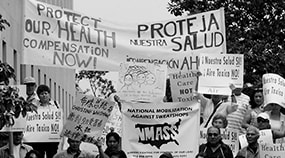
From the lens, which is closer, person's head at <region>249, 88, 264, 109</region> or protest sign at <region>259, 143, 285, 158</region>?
protest sign at <region>259, 143, 285, 158</region>

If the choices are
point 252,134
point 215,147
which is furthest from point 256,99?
point 215,147

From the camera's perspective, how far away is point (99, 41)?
1611 centimetres

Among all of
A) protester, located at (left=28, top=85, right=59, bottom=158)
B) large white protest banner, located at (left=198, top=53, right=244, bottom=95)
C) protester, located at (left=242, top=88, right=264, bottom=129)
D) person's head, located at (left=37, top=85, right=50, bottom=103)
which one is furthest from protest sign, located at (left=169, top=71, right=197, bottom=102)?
person's head, located at (left=37, top=85, right=50, bottom=103)

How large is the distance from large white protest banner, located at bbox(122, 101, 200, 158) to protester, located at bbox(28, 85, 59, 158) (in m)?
1.10

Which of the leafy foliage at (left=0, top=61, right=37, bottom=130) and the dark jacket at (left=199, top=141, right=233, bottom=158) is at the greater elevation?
the leafy foliage at (left=0, top=61, right=37, bottom=130)

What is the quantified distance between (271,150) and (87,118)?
2620 millimetres

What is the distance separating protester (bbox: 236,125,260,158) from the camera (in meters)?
13.6

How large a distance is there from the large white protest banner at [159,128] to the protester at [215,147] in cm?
118

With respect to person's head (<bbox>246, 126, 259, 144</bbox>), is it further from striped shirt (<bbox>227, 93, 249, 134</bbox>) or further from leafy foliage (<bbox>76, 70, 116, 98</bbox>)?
leafy foliage (<bbox>76, 70, 116, 98</bbox>)

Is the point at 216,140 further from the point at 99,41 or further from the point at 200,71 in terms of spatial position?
the point at 99,41

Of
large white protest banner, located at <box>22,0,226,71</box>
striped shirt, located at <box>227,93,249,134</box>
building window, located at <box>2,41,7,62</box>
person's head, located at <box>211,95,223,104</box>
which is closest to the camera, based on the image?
striped shirt, located at <box>227,93,249,134</box>

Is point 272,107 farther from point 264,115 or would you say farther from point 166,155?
point 166,155

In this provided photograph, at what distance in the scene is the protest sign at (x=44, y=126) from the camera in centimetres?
1496

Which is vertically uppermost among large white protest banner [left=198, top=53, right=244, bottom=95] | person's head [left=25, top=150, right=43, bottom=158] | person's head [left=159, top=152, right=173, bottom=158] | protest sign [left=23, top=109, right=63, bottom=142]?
large white protest banner [left=198, top=53, right=244, bottom=95]
